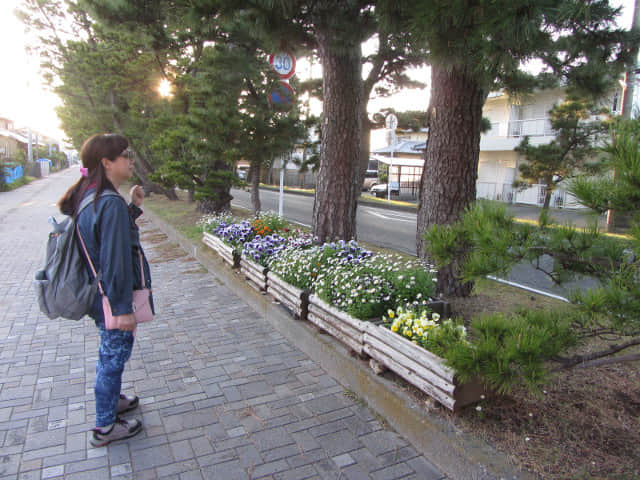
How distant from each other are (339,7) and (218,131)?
5312 mm

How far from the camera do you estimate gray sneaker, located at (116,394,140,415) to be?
3289mm

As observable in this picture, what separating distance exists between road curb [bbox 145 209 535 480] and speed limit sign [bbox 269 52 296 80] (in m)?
4.33

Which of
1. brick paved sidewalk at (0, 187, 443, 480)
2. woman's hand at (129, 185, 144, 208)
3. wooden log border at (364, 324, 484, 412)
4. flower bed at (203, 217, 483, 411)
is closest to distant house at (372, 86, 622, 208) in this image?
flower bed at (203, 217, 483, 411)

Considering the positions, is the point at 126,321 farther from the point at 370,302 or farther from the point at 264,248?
the point at 264,248

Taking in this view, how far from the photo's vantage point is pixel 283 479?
8.71ft

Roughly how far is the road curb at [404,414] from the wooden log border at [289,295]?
0.33 feet

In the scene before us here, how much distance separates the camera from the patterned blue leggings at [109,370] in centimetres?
288

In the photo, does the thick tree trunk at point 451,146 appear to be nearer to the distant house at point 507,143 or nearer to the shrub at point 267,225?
the shrub at point 267,225

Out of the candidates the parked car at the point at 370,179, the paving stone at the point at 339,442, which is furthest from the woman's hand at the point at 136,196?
the parked car at the point at 370,179

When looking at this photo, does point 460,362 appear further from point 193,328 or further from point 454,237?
point 193,328

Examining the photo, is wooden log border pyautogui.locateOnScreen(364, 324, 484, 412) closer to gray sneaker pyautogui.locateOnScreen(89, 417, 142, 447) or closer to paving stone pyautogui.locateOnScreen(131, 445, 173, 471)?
paving stone pyautogui.locateOnScreen(131, 445, 173, 471)

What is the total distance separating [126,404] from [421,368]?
219 centimetres

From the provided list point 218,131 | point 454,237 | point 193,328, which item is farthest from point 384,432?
point 218,131

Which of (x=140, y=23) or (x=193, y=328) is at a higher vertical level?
(x=140, y=23)
